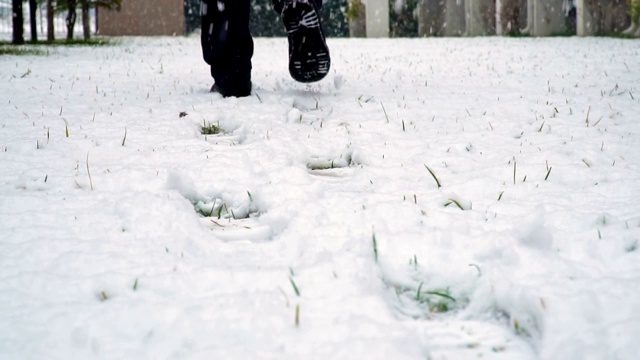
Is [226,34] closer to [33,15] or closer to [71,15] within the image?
[33,15]

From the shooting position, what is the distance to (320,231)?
6.13ft

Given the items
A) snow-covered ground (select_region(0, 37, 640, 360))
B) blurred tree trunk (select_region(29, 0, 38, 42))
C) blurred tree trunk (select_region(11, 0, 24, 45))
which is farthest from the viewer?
blurred tree trunk (select_region(29, 0, 38, 42))

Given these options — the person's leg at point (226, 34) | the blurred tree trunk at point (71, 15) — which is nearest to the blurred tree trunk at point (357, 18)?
the blurred tree trunk at point (71, 15)

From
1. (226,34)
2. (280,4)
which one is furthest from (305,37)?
(226,34)

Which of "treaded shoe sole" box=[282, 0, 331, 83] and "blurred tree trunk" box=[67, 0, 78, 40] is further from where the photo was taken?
"blurred tree trunk" box=[67, 0, 78, 40]

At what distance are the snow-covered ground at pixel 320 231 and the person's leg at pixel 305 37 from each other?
0.29 m

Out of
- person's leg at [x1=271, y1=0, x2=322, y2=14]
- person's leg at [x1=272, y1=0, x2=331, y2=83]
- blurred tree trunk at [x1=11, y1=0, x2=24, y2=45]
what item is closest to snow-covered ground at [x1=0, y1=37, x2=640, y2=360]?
person's leg at [x1=272, y1=0, x2=331, y2=83]

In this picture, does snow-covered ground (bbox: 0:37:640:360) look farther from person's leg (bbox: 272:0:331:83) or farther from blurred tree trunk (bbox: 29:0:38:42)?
blurred tree trunk (bbox: 29:0:38:42)

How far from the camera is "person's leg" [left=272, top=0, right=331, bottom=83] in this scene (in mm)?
3576

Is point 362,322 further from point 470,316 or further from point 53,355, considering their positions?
point 53,355

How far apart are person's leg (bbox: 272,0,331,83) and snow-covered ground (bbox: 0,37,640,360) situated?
0.29 m

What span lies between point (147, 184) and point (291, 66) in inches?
63.5

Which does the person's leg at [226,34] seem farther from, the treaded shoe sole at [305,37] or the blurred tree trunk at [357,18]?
the blurred tree trunk at [357,18]

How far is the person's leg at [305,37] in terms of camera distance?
11.7 feet
